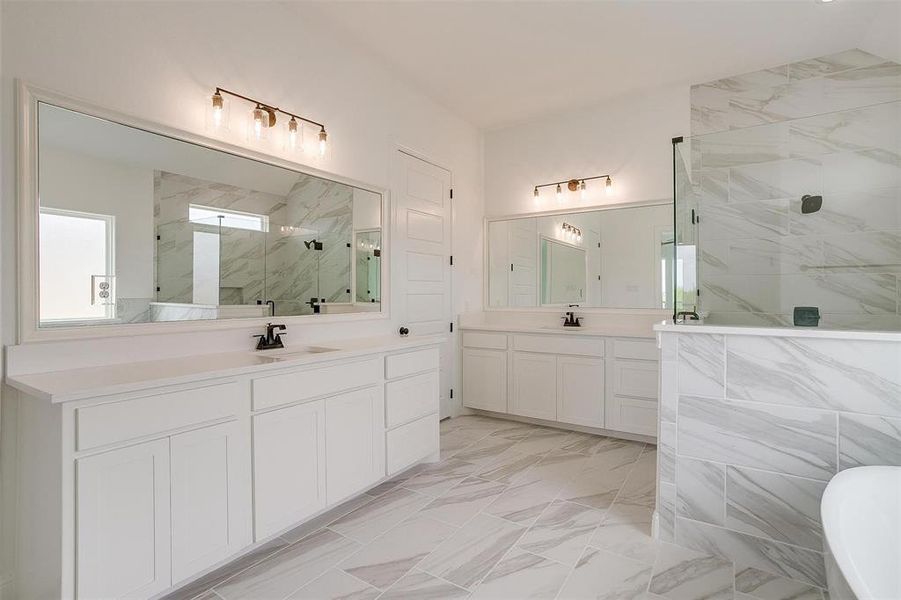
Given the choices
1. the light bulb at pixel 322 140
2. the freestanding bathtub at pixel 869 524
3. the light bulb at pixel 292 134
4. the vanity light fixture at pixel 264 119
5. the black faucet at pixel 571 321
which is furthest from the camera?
the black faucet at pixel 571 321

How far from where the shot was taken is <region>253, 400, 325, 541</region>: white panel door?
192 cm

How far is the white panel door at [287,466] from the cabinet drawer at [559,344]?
2180mm

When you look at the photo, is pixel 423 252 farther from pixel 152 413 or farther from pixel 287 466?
pixel 152 413

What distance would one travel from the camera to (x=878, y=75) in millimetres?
3033

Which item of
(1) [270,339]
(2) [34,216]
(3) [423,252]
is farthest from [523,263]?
(2) [34,216]

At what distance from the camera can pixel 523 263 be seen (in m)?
4.44

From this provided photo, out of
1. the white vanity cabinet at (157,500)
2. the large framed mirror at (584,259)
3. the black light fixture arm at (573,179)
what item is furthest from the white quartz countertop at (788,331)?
the black light fixture arm at (573,179)

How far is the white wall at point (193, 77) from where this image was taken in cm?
163

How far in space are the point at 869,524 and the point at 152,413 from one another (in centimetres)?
243

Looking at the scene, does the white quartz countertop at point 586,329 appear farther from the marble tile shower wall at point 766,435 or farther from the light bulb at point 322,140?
the light bulb at point 322,140

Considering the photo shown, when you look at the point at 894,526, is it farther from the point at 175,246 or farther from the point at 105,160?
the point at 105,160

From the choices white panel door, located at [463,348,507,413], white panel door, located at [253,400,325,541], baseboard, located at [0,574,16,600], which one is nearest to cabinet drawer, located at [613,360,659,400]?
white panel door, located at [463,348,507,413]

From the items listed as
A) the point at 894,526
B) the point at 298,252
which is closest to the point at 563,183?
the point at 298,252

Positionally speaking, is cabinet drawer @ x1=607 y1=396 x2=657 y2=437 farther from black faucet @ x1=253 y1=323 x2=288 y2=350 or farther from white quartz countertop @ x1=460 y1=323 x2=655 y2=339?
black faucet @ x1=253 y1=323 x2=288 y2=350
